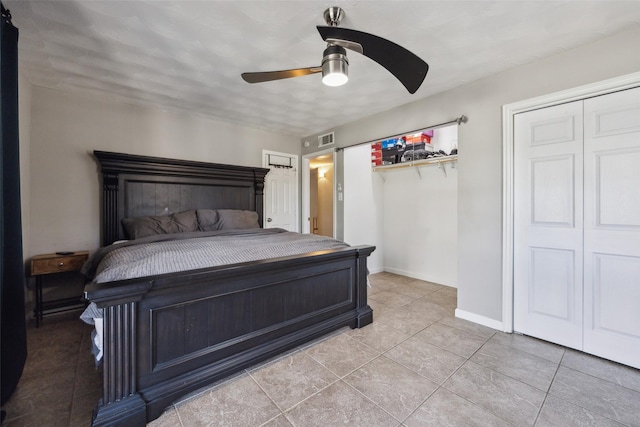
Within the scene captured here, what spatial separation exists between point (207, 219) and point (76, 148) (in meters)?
1.58

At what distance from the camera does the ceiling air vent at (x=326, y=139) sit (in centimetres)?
430

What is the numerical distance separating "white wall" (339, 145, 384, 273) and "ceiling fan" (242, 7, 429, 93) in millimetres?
2582

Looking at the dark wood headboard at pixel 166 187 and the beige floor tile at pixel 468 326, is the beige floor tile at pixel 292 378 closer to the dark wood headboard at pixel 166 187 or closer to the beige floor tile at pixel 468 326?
the beige floor tile at pixel 468 326

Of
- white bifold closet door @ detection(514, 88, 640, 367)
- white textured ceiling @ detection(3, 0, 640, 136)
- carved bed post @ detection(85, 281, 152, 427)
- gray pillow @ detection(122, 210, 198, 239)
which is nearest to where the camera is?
carved bed post @ detection(85, 281, 152, 427)

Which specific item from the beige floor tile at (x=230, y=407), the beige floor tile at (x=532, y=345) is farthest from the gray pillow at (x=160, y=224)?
the beige floor tile at (x=532, y=345)

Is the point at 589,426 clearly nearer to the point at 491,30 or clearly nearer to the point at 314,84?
the point at 491,30

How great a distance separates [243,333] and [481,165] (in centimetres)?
264

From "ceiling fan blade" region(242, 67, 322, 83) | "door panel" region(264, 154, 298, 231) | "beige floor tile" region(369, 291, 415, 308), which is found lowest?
"beige floor tile" region(369, 291, 415, 308)

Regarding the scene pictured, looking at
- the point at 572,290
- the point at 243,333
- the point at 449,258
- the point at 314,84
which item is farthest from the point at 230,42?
the point at 449,258

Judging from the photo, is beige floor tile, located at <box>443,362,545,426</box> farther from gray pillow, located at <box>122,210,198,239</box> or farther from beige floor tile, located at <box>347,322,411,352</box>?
gray pillow, located at <box>122,210,198,239</box>

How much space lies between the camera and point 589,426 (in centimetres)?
140

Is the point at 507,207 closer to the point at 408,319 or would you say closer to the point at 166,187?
the point at 408,319

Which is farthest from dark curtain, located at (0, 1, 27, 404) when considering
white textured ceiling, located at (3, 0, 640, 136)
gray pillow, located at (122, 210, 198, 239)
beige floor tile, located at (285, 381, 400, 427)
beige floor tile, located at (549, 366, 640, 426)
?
beige floor tile, located at (549, 366, 640, 426)

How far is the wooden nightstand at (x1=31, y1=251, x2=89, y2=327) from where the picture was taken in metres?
2.57
